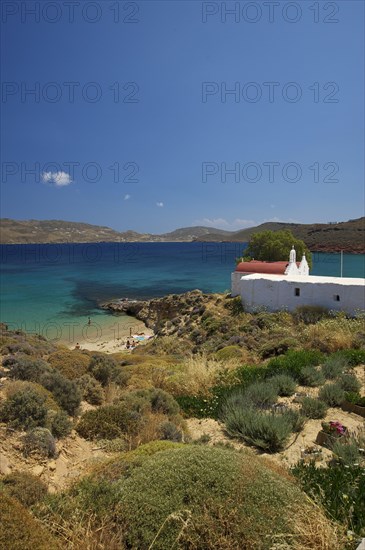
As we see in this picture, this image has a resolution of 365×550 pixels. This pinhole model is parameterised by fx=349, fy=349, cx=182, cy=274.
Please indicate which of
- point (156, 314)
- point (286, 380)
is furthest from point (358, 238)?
point (286, 380)

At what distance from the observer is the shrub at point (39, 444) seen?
4.96 meters

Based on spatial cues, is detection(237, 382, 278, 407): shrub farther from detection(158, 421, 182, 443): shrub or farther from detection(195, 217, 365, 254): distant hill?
detection(195, 217, 365, 254): distant hill

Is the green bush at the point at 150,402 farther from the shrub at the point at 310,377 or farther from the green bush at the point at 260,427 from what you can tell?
the shrub at the point at 310,377

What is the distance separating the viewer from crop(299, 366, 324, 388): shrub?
874cm

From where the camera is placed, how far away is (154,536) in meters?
3.05

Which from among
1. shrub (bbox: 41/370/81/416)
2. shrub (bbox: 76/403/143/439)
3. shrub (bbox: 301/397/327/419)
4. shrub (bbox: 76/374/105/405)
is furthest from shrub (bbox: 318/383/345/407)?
shrub (bbox: 41/370/81/416)

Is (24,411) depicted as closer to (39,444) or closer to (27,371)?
(39,444)

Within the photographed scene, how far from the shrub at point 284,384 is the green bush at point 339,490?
3.67m

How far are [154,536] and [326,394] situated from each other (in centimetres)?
566

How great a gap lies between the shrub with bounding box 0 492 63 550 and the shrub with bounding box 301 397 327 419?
5.44 metres

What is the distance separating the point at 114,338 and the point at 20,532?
26.4 meters

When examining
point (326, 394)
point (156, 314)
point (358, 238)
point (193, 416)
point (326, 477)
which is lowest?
point (156, 314)

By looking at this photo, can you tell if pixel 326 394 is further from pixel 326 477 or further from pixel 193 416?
pixel 326 477

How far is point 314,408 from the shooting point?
22.9 ft
